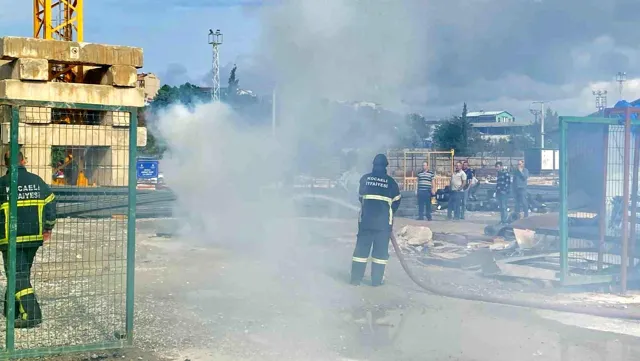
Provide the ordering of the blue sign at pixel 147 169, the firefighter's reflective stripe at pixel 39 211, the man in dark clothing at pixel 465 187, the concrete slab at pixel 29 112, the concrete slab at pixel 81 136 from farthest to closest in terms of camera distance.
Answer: the blue sign at pixel 147 169 → the man in dark clothing at pixel 465 187 → the concrete slab at pixel 81 136 → the concrete slab at pixel 29 112 → the firefighter's reflective stripe at pixel 39 211

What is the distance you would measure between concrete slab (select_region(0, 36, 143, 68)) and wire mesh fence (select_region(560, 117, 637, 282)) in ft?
29.5

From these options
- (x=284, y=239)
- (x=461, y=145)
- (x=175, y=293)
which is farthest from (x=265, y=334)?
(x=461, y=145)

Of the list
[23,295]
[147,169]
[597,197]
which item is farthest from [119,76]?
[597,197]

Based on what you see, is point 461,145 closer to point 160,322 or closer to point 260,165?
point 260,165

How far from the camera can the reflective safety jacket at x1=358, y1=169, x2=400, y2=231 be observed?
8273 millimetres

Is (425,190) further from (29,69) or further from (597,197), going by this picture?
(29,69)

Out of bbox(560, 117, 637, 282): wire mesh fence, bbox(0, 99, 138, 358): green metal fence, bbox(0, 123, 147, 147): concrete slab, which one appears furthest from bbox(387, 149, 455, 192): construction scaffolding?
bbox(0, 99, 138, 358): green metal fence

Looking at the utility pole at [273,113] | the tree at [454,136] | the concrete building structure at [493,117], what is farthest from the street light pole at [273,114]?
the concrete building structure at [493,117]

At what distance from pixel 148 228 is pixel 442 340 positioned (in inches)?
387

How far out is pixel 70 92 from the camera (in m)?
13.3

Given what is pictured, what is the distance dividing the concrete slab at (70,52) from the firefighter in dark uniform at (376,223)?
735cm

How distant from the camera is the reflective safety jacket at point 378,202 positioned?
27.1 feet

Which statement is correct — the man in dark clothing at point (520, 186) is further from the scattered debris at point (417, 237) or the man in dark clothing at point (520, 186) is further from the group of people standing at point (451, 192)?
the scattered debris at point (417, 237)

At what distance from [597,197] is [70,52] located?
9970 mm
